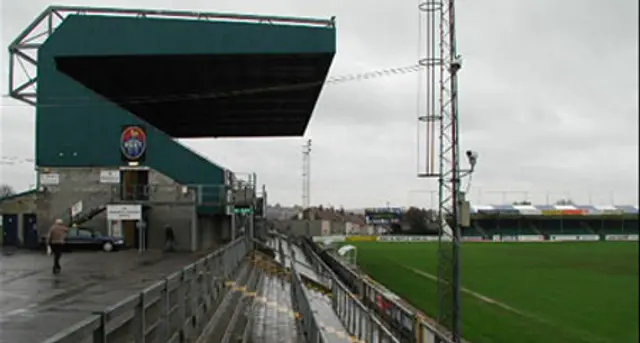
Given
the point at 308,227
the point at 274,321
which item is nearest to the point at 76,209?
the point at 274,321

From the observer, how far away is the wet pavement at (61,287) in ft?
34.1

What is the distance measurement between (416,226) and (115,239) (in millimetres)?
53001

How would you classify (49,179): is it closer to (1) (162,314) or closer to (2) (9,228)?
(2) (9,228)

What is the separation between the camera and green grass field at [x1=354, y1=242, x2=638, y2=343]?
755 centimetres

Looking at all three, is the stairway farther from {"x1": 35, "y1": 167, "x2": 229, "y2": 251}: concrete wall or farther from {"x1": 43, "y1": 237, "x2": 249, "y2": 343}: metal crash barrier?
{"x1": 43, "y1": 237, "x2": 249, "y2": 343}: metal crash barrier

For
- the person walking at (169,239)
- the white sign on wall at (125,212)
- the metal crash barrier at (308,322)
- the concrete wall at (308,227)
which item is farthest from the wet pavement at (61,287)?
the concrete wall at (308,227)

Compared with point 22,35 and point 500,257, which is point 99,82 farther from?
point 500,257

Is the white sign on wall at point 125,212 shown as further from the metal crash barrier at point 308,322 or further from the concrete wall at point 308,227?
the concrete wall at point 308,227

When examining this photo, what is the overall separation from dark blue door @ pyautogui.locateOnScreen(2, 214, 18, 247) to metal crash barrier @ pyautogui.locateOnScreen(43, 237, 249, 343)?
24.6 meters

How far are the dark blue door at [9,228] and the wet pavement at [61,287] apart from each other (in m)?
6.28

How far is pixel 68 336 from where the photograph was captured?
3.51m

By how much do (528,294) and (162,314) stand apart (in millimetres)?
22100

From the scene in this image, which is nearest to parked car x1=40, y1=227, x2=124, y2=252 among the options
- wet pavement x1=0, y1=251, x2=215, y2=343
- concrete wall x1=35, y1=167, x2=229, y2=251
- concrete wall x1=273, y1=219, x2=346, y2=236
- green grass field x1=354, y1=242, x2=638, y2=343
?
wet pavement x1=0, y1=251, x2=215, y2=343

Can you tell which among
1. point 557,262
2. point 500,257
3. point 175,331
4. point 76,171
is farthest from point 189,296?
point 500,257
